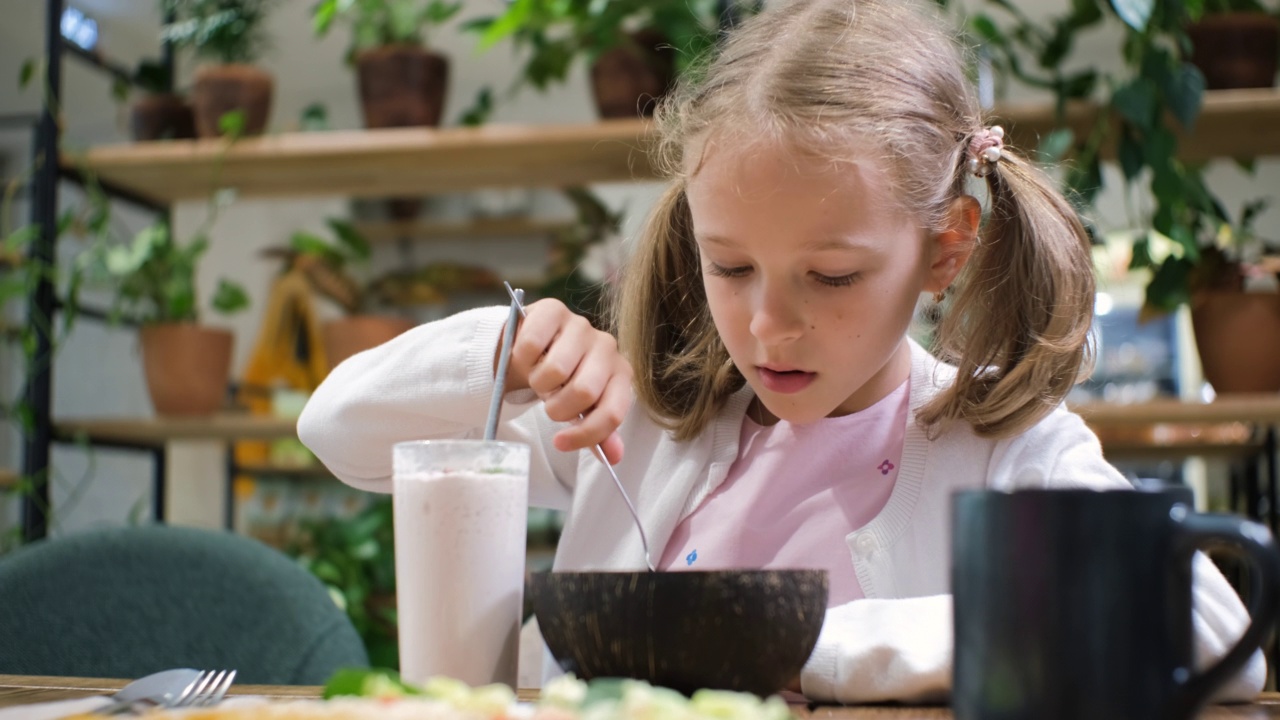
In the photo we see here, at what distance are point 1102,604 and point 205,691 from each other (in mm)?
440

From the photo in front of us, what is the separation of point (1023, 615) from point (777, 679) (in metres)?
0.17

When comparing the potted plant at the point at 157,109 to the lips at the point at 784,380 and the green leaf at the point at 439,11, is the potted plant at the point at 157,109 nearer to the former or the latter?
the green leaf at the point at 439,11

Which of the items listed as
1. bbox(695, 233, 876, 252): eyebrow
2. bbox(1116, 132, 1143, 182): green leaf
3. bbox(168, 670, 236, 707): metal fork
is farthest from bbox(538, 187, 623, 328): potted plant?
bbox(168, 670, 236, 707): metal fork

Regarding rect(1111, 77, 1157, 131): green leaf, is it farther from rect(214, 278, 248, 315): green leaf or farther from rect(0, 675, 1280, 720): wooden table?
rect(214, 278, 248, 315): green leaf

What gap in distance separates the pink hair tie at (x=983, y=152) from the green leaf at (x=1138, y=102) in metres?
0.99

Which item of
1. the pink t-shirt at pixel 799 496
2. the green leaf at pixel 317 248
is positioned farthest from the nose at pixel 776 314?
the green leaf at pixel 317 248

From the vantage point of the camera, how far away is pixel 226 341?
2.39m

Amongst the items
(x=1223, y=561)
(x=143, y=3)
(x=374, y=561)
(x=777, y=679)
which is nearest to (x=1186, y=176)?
(x=1223, y=561)

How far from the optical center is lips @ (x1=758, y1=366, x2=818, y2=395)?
94cm

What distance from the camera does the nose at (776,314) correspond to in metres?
0.87

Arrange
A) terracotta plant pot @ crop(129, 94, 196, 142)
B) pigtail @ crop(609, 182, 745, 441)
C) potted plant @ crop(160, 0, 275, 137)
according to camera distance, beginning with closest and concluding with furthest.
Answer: pigtail @ crop(609, 182, 745, 441) < potted plant @ crop(160, 0, 275, 137) < terracotta plant pot @ crop(129, 94, 196, 142)

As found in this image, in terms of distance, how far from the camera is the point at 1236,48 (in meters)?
2.05

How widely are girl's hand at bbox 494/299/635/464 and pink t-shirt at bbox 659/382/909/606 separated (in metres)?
0.25

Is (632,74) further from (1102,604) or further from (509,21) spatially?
(1102,604)
